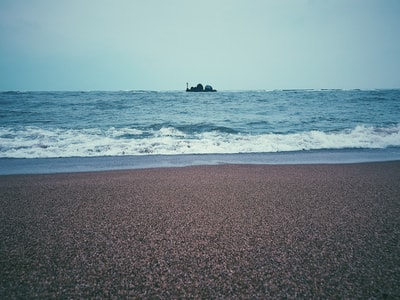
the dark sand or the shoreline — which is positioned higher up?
the dark sand

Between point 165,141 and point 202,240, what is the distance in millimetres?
7534

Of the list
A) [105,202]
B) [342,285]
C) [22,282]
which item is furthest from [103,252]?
[342,285]

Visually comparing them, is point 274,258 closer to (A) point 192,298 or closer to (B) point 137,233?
(A) point 192,298

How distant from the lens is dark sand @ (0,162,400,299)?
5.25 feet

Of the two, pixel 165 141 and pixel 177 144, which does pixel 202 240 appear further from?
pixel 165 141

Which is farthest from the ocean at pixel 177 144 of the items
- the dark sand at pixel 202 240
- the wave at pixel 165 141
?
the dark sand at pixel 202 240

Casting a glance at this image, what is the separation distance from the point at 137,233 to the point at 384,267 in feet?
6.87

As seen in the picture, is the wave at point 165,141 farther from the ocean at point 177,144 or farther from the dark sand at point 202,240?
the dark sand at point 202,240

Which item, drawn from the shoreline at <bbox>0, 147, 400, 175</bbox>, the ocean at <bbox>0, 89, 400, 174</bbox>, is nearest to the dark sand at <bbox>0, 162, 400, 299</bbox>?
the shoreline at <bbox>0, 147, 400, 175</bbox>

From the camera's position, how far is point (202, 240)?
2.18m

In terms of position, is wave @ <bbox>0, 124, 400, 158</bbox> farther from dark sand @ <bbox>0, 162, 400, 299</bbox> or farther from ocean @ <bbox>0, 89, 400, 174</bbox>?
dark sand @ <bbox>0, 162, 400, 299</bbox>

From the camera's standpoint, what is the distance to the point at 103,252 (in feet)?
6.57

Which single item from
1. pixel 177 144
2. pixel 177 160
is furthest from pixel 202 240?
pixel 177 144

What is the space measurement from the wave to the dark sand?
4.16 metres
